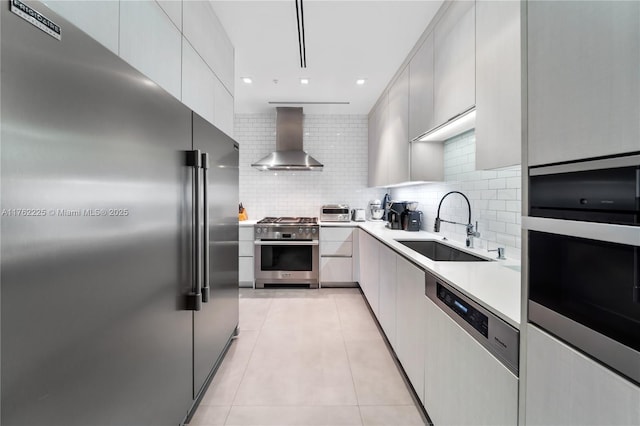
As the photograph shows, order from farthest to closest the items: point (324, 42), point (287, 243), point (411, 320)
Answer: point (287, 243), point (324, 42), point (411, 320)

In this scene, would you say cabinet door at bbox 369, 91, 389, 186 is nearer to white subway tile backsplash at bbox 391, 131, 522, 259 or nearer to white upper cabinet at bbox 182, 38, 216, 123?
white subway tile backsplash at bbox 391, 131, 522, 259

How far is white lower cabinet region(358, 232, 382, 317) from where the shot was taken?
8.88 feet

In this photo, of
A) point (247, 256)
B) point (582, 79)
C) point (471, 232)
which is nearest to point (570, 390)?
point (582, 79)

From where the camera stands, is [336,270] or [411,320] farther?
[336,270]

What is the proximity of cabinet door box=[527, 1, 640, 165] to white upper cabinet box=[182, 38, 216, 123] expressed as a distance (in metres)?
1.71

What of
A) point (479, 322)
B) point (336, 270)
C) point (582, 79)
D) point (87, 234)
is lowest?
point (336, 270)

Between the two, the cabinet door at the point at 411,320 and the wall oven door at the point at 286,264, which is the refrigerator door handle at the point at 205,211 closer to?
the cabinet door at the point at 411,320

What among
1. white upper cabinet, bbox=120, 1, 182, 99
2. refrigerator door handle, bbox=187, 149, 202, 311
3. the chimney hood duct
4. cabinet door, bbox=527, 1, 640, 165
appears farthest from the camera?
the chimney hood duct

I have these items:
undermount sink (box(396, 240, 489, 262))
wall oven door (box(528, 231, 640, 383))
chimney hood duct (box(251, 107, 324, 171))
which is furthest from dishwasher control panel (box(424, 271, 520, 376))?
chimney hood duct (box(251, 107, 324, 171))

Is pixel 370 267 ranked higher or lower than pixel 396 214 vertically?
lower

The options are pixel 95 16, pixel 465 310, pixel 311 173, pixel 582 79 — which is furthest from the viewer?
pixel 311 173

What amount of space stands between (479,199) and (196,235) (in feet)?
6.45

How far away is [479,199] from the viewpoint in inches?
83.0

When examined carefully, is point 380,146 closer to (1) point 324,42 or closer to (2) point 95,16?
(1) point 324,42
